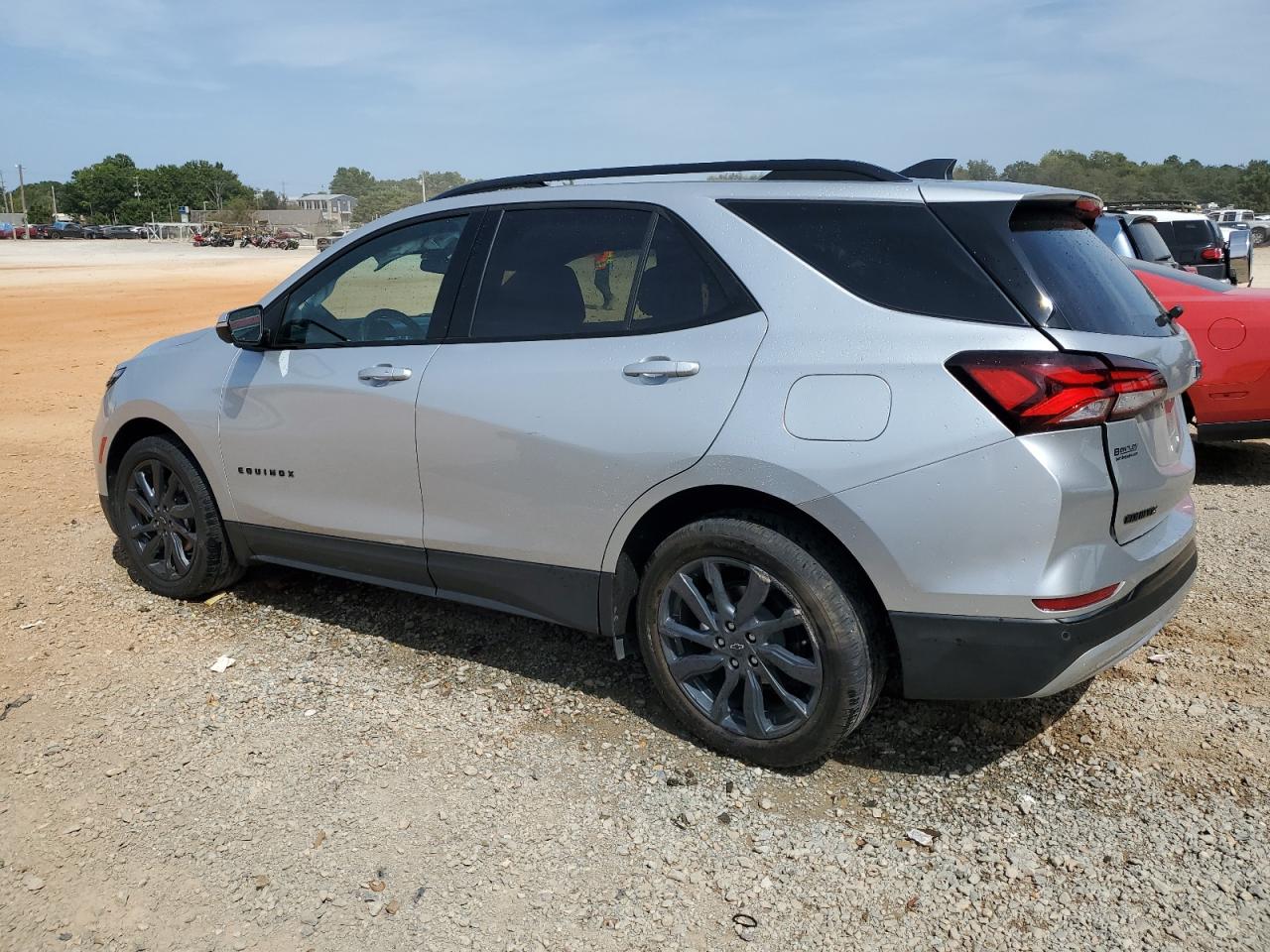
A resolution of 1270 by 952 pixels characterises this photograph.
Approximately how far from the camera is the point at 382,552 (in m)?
4.31

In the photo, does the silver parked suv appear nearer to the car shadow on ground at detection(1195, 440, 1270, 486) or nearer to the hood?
the hood

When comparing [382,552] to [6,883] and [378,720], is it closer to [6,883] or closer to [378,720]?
[378,720]

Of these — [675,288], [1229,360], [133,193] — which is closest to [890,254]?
[675,288]

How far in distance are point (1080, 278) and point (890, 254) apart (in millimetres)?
580

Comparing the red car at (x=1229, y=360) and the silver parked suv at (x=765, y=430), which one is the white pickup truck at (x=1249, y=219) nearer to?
the red car at (x=1229, y=360)

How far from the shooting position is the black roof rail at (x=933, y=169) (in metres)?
3.83

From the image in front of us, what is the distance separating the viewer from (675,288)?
11.7 ft

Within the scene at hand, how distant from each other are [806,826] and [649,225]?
2023 mm

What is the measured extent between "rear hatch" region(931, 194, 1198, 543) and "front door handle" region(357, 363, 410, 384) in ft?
6.65

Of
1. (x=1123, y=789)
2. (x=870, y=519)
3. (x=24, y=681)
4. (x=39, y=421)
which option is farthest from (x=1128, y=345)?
(x=39, y=421)

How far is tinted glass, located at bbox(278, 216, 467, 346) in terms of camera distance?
4.25 metres

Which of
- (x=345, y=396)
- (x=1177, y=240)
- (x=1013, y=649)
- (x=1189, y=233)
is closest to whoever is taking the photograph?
(x=1013, y=649)

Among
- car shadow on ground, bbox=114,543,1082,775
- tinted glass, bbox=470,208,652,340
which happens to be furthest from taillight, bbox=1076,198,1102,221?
car shadow on ground, bbox=114,543,1082,775

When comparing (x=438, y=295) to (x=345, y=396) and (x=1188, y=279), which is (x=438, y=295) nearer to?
(x=345, y=396)
